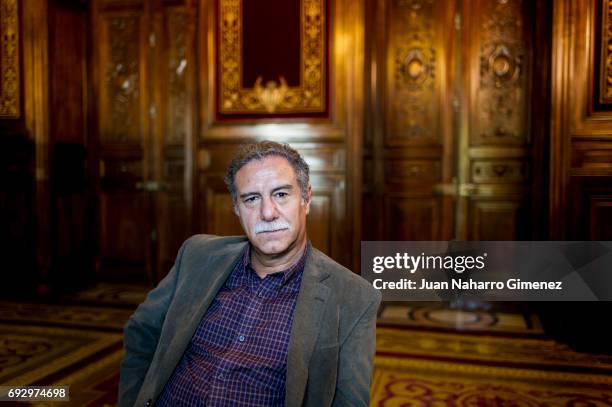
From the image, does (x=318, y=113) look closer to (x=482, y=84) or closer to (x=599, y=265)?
(x=482, y=84)

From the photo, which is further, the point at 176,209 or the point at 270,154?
the point at 176,209

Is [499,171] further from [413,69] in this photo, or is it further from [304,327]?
[304,327]

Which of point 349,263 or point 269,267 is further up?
point 269,267

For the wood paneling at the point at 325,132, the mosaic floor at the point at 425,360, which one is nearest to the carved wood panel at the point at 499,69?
the wood paneling at the point at 325,132

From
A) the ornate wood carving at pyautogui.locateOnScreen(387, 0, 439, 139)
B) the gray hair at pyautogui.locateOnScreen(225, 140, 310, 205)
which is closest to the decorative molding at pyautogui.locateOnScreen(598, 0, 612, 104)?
the ornate wood carving at pyautogui.locateOnScreen(387, 0, 439, 139)

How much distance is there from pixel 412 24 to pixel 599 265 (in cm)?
206

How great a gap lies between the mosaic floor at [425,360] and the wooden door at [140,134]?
91 centimetres

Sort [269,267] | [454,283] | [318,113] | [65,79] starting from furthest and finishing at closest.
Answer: [65,79] → [318,113] → [454,283] → [269,267]

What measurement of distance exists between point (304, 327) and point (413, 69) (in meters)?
3.18

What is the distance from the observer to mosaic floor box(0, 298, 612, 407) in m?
2.29

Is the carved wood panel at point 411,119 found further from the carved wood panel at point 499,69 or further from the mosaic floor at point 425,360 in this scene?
the mosaic floor at point 425,360

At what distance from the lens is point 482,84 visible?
3.87 metres

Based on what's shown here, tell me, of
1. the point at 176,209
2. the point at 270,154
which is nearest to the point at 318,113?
the point at 176,209

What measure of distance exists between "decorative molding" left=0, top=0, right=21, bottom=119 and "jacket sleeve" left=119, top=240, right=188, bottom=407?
131 inches
